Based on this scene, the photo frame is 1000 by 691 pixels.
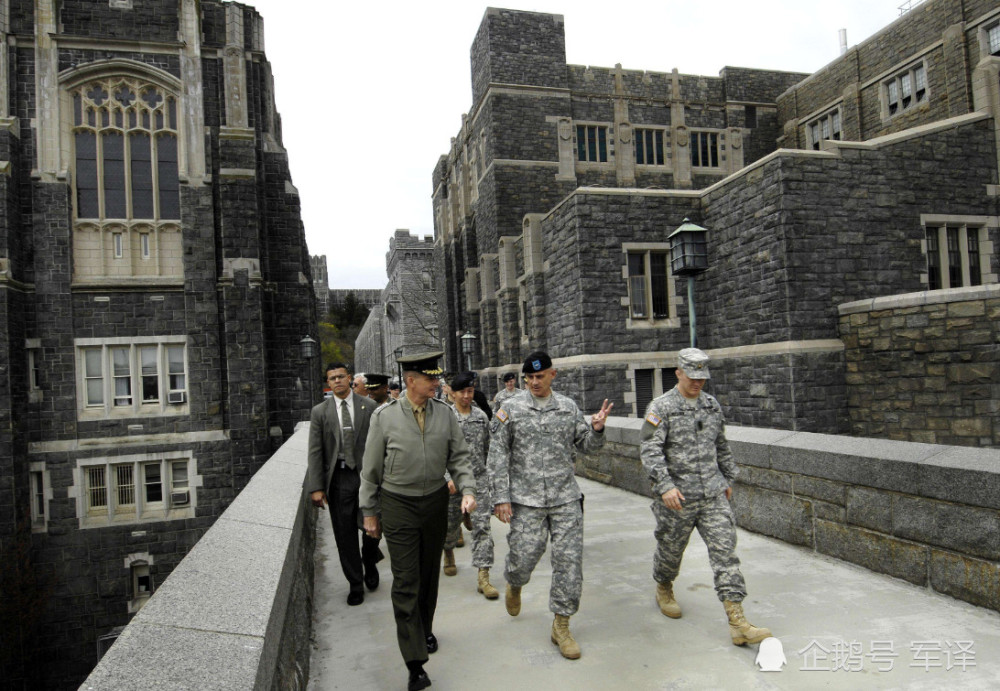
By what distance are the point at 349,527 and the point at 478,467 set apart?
4.09ft

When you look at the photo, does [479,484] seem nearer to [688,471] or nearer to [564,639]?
[564,639]

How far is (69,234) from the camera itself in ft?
61.0

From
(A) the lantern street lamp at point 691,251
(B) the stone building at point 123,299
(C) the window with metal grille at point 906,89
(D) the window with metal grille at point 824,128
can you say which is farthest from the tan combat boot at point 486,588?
(D) the window with metal grille at point 824,128

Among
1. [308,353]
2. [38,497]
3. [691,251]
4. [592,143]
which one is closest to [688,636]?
[691,251]

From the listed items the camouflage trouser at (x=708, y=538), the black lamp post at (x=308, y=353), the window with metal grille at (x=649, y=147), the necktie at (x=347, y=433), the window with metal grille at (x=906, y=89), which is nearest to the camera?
the camouflage trouser at (x=708, y=538)

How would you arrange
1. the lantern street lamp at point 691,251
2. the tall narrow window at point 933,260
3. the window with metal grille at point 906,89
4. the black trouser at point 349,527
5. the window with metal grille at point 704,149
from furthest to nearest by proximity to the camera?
the window with metal grille at point 704,149 < the window with metal grille at point 906,89 < the tall narrow window at point 933,260 < the lantern street lamp at point 691,251 < the black trouser at point 349,527

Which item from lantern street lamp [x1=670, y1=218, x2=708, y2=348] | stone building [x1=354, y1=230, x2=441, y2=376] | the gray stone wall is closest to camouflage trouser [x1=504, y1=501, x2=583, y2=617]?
lantern street lamp [x1=670, y1=218, x2=708, y2=348]

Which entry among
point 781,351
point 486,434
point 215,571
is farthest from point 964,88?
point 215,571

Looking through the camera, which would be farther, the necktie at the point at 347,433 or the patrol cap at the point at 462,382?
the patrol cap at the point at 462,382

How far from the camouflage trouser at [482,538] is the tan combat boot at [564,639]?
1.22m

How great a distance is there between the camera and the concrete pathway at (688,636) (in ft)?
11.6

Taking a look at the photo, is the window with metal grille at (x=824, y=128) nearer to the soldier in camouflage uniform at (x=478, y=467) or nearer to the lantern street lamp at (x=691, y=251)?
the lantern street lamp at (x=691, y=251)

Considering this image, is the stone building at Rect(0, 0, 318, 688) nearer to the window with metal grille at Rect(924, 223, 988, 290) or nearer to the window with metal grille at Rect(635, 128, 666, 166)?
the window with metal grille at Rect(635, 128, 666, 166)

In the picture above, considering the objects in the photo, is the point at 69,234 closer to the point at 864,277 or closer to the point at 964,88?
the point at 864,277
